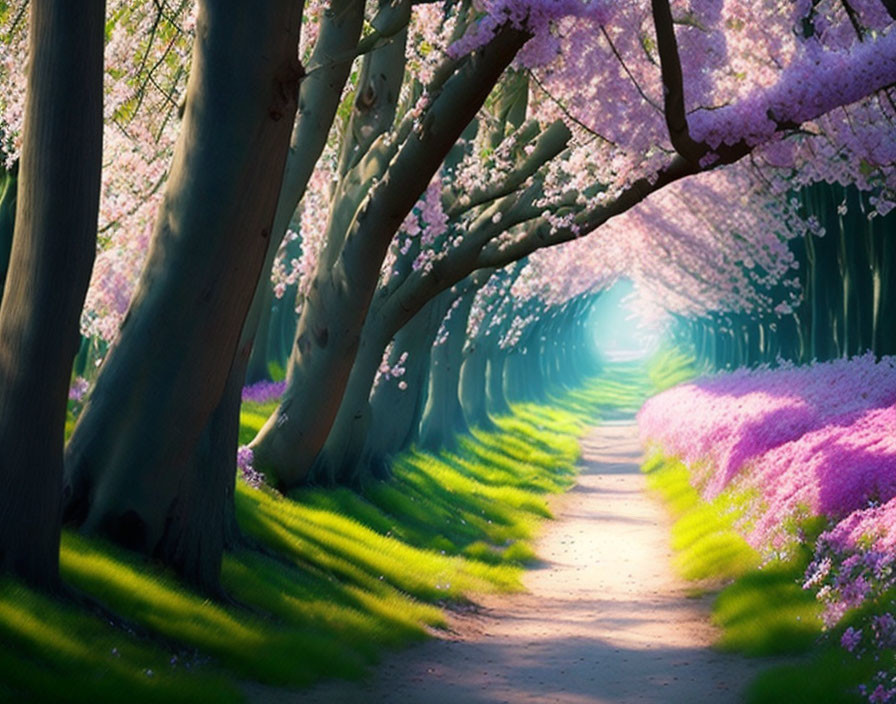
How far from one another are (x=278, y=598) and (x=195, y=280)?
350cm

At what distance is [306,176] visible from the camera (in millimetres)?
14391

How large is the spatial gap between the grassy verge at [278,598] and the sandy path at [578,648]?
0.35m

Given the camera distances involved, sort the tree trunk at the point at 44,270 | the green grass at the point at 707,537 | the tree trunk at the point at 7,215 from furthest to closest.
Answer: the tree trunk at the point at 7,215 → the green grass at the point at 707,537 → the tree trunk at the point at 44,270

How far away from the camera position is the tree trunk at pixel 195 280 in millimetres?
9406

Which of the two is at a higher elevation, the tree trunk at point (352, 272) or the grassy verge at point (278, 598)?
the tree trunk at point (352, 272)

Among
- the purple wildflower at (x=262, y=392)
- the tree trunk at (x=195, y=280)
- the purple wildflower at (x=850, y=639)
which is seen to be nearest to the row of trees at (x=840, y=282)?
the purple wildflower at (x=850, y=639)

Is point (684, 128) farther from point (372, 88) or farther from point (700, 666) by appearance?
point (372, 88)

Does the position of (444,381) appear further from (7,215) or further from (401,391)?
(7,215)

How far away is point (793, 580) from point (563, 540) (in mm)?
7666

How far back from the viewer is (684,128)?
10.2m

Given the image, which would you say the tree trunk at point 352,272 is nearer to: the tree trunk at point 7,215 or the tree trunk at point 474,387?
the tree trunk at point 7,215

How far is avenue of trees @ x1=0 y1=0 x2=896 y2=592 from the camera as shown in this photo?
851 cm

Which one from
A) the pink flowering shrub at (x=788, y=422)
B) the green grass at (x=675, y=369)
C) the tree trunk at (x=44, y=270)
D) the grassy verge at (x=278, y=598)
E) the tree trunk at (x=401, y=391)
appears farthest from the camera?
the green grass at (x=675, y=369)

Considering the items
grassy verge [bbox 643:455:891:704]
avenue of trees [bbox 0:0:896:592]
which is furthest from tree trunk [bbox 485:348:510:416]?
grassy verge [bbox 643:455:891:704]
